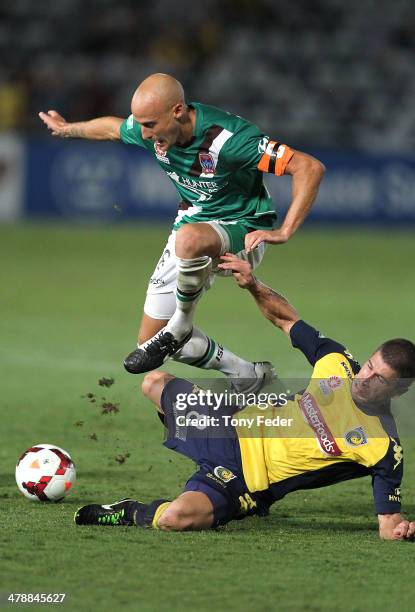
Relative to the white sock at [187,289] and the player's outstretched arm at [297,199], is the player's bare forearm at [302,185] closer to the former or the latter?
the player's outstretched arm at [297,199]

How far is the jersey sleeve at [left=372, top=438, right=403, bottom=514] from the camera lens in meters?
5.27

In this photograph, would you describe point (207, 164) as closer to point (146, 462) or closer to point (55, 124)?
point (55, 124)

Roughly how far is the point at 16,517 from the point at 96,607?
147 centimetres

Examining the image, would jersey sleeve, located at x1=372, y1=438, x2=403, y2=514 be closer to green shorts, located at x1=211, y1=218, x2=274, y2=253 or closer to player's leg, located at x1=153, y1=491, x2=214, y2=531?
player's leg, located at x1=153, y1=491, x2=214, y2=531

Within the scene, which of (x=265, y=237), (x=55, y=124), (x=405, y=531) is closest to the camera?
(x=405, y=531)

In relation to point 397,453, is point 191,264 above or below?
above

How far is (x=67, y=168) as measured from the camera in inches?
830

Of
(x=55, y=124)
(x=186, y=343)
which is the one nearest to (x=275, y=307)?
(x=186, y=343)

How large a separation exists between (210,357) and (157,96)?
1592 mm

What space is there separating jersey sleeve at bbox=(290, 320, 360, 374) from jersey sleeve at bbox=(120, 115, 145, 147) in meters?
1.54

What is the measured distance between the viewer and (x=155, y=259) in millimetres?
17234

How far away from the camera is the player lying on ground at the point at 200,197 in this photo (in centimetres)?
624

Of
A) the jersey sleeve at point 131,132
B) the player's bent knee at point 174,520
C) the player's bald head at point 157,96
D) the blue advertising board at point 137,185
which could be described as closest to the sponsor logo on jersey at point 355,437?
the player's bent knee at point 174,520

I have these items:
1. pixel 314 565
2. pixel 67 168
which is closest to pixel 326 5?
pixel 67 168
